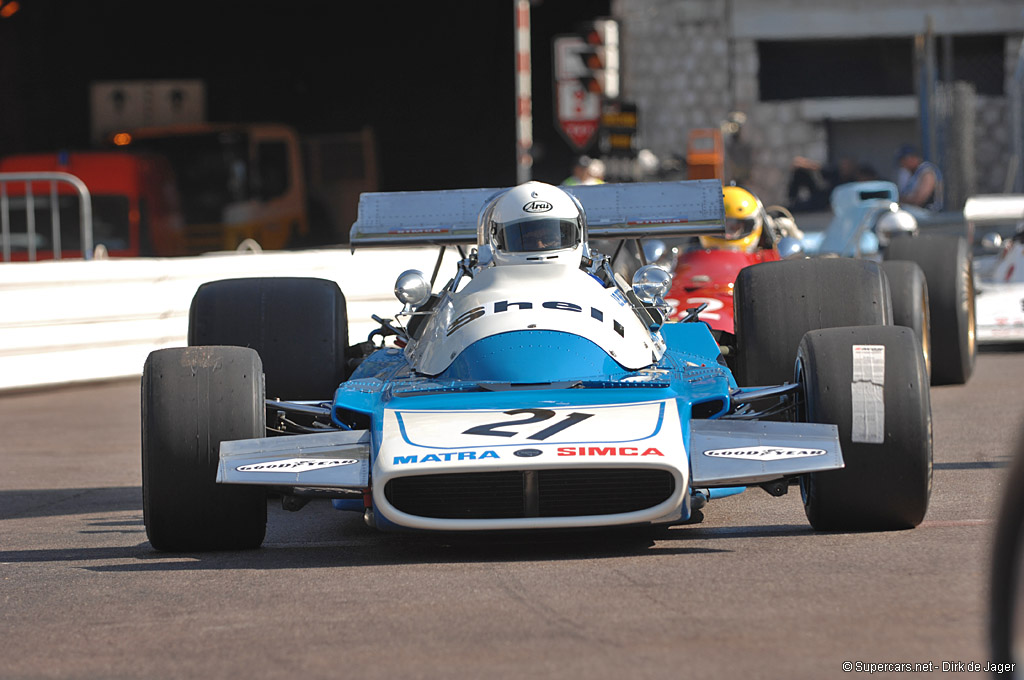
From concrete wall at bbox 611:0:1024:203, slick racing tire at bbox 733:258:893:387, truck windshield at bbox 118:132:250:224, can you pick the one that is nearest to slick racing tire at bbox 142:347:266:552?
slick racing tire at bbox 733:258:893:387

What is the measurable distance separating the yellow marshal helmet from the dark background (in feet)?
70.5

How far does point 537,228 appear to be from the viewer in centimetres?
754

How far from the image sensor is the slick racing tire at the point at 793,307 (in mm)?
8070

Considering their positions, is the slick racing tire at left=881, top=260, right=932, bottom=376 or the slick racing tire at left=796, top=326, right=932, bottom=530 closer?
the slick racing tire at left=796, top=326, right=932, bottom=530

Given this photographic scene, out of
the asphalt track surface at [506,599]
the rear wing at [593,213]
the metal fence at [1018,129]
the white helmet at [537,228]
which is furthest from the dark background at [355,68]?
the asphalt track surface at [506,599]

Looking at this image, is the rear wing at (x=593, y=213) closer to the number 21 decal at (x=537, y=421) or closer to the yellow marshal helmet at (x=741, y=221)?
the number 21 decal at (x=537, y=421)

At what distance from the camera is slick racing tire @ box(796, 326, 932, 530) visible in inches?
242

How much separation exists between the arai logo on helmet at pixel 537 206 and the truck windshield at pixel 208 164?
20018 mm

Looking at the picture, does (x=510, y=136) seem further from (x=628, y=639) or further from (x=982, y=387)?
(x=628, y=639)

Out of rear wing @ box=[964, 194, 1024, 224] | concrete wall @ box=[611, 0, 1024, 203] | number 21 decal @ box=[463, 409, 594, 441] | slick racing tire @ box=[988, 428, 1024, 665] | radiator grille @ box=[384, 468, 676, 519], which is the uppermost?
concrete wall @ box=[611, 0, 1024, 203]

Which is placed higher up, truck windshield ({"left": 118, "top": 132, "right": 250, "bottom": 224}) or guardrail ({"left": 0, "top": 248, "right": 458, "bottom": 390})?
truck windshield ({"left": 118, "top": 132, "right": 250, "bottom": 224})

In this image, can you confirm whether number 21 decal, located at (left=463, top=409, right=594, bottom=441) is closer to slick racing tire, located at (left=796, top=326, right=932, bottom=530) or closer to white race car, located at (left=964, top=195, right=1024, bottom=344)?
slick racing tire, located at (left=796, top=326, right=932, bottom=530)

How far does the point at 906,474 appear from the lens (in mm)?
6137

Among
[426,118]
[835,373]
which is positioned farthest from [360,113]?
[835,373]
